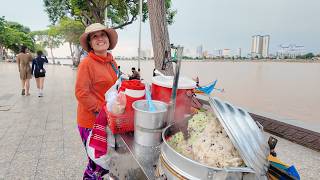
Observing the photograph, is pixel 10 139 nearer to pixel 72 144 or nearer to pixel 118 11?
pixel 72 144

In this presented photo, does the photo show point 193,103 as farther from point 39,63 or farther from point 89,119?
point 39,63

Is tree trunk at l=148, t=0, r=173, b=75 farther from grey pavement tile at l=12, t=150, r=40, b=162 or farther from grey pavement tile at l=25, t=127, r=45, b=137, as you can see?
grey pavement tile at l=12, t=150, r=40, b=162

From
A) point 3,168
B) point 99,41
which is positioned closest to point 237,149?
point 99,41

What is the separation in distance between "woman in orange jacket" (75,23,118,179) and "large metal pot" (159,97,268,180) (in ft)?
4.21

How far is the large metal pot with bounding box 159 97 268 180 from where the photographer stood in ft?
Answer: 3.31

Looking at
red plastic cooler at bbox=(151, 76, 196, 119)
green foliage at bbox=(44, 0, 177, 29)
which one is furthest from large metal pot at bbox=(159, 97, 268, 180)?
green foliage at bbox=(44, 0, 177, 29)

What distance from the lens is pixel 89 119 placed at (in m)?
2.46

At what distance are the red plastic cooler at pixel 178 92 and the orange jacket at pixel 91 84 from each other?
2.13 ft

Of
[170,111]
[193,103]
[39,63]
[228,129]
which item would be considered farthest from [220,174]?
[39,63]

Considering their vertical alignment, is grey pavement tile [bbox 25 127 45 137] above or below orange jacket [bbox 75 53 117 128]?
below

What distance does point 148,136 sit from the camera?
1617 millimetres

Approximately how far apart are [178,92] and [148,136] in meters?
0.37

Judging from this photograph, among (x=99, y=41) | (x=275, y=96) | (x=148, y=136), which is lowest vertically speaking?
(x=275, y=96)

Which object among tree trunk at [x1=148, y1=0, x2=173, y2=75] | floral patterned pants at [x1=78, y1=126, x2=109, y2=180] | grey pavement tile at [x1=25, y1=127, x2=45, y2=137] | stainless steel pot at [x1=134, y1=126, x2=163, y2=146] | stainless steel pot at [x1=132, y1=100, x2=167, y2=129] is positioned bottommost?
grey pavement tile at [x1=25, y1=127, x2=45, y2=137]
